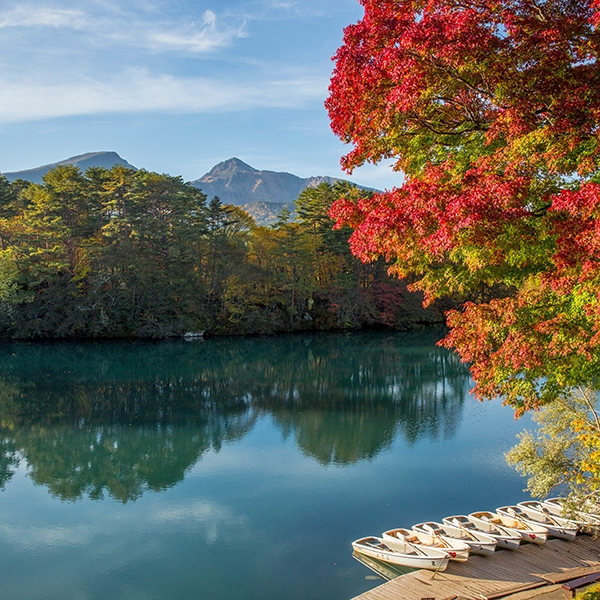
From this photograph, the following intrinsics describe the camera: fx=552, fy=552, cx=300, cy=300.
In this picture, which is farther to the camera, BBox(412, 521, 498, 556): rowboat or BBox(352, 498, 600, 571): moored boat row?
BBox(412, 521, 498, 556): rowboat

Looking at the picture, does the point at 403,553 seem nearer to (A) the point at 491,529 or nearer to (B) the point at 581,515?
(A) the point at 491,529

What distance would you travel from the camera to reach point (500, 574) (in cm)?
890

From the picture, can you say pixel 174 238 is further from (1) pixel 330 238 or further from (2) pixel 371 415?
(2) pixel 371 415

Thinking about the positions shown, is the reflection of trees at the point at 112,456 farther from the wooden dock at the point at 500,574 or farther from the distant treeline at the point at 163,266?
the distant treeline at the point at 163,266

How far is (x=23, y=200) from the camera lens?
46219 mm

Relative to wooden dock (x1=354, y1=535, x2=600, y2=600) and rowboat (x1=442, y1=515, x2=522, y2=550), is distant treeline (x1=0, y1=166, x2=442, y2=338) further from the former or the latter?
wooden dock (x1=354, y1=535, x2=600, y2=600)

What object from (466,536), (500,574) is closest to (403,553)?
(466,536)

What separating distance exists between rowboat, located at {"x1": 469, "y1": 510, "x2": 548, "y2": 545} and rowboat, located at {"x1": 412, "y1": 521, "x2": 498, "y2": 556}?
57cm

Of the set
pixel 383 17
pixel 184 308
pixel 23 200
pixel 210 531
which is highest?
pixel 23 200

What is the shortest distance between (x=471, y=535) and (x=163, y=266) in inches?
1389

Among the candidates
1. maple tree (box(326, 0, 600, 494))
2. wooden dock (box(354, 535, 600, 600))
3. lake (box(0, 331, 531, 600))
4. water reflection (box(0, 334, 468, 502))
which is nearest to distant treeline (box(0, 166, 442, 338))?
water reflection (box(0, 334, 468, 502))

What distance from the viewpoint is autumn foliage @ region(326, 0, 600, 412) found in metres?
5.52

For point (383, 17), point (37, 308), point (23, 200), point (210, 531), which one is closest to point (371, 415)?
point (210, 531)

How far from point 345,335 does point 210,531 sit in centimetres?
3388
